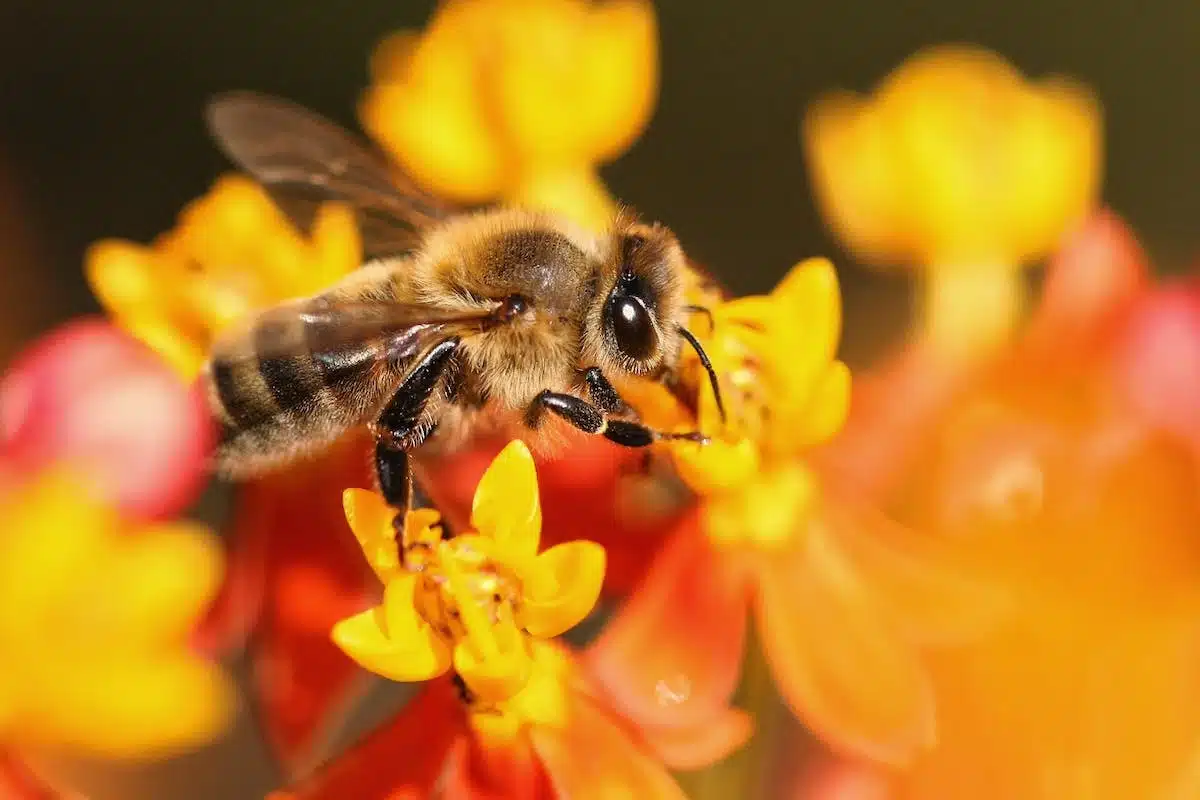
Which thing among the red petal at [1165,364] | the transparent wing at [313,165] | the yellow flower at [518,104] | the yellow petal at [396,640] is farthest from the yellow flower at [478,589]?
the yellow flower at [518,104]

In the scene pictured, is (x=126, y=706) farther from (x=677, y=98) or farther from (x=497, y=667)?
(x=677, y=98)

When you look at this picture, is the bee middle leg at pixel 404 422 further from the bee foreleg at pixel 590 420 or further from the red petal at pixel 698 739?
the red petal at pixel 698 739

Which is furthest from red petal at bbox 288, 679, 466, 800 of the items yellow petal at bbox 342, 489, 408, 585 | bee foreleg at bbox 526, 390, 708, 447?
bee foreleg at bbox 526, 390, 708, 447

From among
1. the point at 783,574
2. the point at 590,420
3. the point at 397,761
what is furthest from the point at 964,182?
the point at 397,761

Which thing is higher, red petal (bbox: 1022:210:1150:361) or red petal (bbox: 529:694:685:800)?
red petal (bbox: 1022:210:1150:361)

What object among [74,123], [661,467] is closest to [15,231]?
[74,123]

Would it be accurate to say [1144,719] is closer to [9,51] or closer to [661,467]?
[661,467]

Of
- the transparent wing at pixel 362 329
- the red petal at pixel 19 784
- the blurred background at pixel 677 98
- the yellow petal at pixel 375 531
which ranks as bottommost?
the blurred background at pixel 677 98

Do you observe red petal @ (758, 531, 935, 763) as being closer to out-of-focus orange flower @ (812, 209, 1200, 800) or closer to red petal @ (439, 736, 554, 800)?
out-of-focus orange flower @ (812, 209, 1200, 800)
